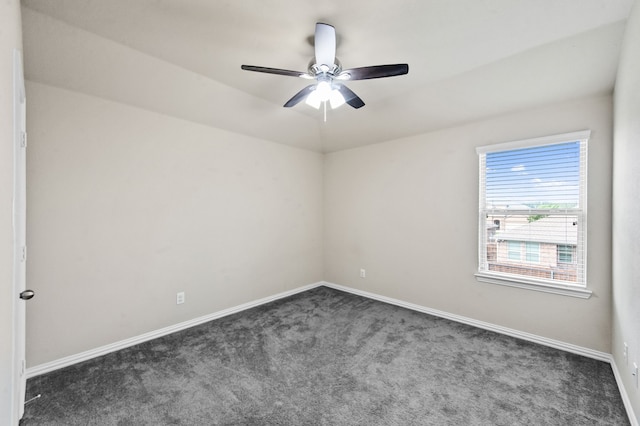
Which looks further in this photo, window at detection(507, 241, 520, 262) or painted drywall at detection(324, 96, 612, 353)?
window at detection(507, 241, 520, 262)

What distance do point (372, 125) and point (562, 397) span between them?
320 centimetres

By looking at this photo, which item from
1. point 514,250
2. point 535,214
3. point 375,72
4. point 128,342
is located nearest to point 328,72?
point 375,72

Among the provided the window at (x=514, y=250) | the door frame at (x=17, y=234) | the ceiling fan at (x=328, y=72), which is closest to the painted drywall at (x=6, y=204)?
the door frame at (x=17, y=234)

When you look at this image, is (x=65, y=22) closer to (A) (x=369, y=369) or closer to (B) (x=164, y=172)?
(B) (x=164, y=172)

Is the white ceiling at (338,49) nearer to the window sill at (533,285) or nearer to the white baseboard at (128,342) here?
the window sill at (533,285)

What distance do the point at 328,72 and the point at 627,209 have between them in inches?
89.2

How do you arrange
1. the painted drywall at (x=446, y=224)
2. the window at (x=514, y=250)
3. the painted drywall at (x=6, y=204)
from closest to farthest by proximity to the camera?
1. the painted drywall at (x=6, y=204)
2. the painted drywall at (x=446, y=224)
3. the window at (x=514, y=250)

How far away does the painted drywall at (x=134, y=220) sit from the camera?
2312 mm

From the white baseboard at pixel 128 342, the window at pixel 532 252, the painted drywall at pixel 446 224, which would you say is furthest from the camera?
the window at pixel 532 252

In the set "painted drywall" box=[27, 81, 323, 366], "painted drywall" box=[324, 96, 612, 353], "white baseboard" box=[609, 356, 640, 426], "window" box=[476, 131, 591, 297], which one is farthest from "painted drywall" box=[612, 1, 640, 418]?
"painted drywall" box=[27, 81, 323, 366]

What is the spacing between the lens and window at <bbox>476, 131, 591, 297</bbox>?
2.63m

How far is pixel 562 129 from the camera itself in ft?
8.75

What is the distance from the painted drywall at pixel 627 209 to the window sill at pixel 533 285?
26cm

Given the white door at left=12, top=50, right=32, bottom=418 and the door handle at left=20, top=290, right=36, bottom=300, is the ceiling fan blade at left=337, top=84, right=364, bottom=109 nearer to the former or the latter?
the white door at left=12, top=50, right=32, bottom=418
